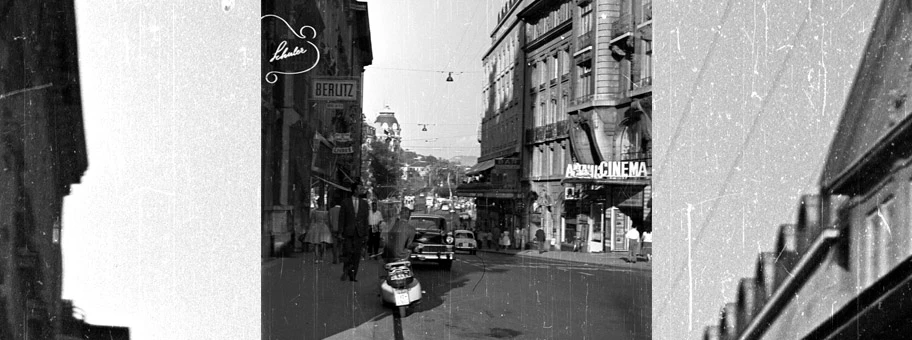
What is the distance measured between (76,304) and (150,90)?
92cm

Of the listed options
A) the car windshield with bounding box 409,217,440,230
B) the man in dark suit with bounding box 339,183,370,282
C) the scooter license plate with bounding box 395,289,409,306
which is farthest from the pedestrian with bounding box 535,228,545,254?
the man in dark suit with bounding box 339,183,370,282

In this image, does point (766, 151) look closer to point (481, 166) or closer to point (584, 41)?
point (584, 41)

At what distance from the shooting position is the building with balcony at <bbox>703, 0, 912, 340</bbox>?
3330mm

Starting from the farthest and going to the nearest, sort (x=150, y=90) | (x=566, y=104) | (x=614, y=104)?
1. (x=566, y=104)
2. (x=614, y=104)
3. (x=150, y=90)

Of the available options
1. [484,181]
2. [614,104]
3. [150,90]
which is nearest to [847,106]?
[614,104]

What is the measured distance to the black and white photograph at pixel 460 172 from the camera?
3209 millimetres

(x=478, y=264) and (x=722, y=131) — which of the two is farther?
(x=478, y=264)

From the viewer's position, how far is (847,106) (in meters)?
3.34

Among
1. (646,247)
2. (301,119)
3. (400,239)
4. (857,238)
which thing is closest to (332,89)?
(301,119)

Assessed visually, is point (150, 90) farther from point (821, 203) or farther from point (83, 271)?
point (821, 203)

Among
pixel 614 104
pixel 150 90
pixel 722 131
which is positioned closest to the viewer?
pixel 150 90

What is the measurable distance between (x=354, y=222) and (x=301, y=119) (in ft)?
1.75

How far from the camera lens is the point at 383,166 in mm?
3473

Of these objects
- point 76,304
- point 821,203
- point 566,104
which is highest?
point 566,104
